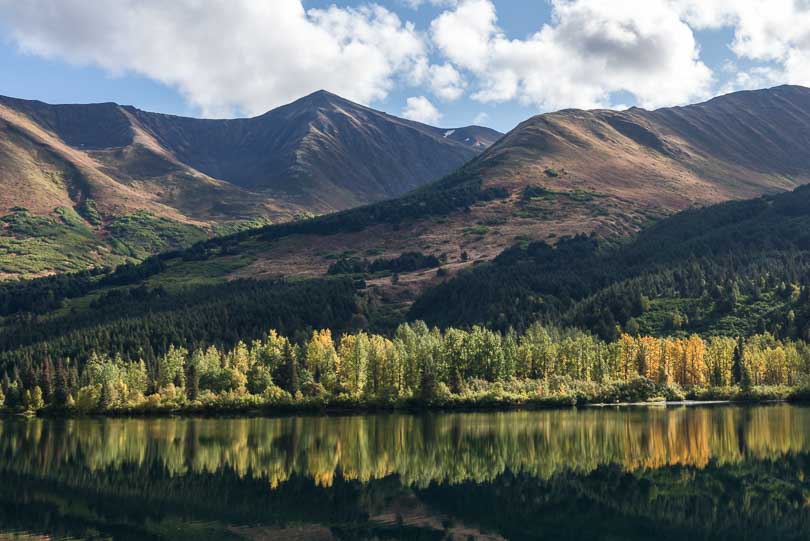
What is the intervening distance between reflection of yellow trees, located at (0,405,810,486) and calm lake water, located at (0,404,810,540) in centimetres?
Result: 34

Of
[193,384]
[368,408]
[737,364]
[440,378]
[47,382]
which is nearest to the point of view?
[368,408]

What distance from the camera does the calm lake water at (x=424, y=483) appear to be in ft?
198

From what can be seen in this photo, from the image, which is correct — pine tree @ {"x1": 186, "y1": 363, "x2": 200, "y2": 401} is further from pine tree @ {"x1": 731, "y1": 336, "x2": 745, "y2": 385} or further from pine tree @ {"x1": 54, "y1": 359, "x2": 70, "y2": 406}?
pine tree @ {"x1": 731, "y1": 336, "x2": 745, "y2": 385}

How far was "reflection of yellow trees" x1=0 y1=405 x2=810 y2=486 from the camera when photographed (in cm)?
8462

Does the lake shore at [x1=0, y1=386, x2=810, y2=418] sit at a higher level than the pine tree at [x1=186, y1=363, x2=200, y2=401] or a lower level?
lower

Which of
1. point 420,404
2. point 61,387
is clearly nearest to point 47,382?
point 61,387

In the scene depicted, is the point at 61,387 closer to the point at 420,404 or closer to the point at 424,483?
the point at 420,404

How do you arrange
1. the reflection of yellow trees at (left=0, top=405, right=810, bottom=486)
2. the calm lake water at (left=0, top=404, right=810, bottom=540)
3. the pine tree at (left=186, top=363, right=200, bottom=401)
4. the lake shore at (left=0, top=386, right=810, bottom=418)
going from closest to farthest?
1. the calm lake water at (left=0, top=404, right=810, bottom=540)
2. the reflection of yellow trees at (left=0, top=405, right=810, bottom=486)
3. the lake shore at (left=0, top=386, right=810, bottom=418)
4. the pine tree at (left=186, top=363, right=200, bottom=401)

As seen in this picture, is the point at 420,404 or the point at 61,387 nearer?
the point at 420,404

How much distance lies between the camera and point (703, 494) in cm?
6838

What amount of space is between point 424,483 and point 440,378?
10015 cm

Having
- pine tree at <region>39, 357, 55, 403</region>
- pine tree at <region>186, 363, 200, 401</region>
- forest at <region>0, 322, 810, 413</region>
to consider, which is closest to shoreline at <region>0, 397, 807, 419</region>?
forest at <region>0, 322, 810, 413</region>

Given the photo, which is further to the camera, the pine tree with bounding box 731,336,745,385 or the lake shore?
the pine tree with bounding box 731,336,745,385

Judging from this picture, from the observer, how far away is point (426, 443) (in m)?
103
